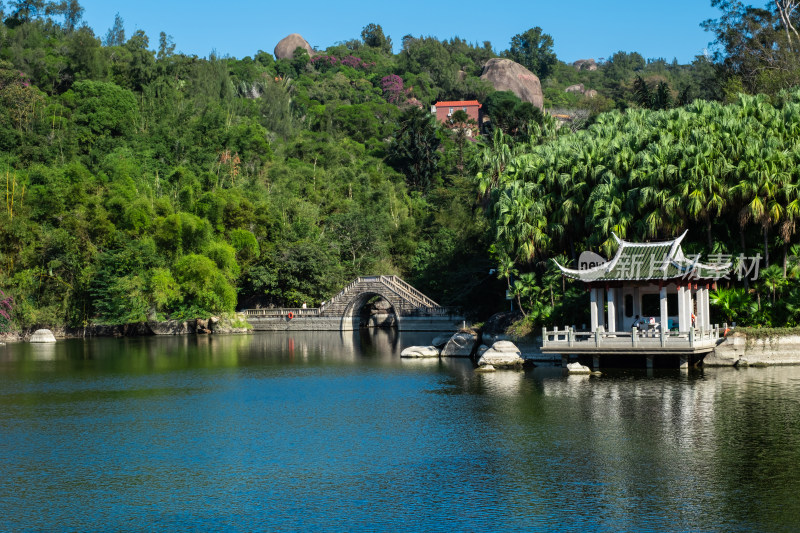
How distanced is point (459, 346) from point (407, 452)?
22012 millimetres

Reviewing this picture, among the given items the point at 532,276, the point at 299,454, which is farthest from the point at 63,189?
the point at 299,454

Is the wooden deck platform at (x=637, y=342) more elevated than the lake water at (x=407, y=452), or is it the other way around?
the wooden deck platform at (x=637, y=342)

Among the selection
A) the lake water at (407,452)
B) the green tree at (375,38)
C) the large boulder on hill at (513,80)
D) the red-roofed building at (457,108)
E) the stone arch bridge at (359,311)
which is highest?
the green tree at (375,38)

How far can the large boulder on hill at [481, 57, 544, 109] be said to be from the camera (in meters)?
141

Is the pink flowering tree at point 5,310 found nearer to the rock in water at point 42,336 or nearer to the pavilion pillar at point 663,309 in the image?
the rock in water at point 42,336

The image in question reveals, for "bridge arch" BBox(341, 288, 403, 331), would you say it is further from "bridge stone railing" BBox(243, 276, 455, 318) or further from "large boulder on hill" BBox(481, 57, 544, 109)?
"large boulder on hill" BBox(481, 57, 544, 109)

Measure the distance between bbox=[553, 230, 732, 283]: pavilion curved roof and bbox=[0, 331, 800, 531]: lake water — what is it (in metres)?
4.04

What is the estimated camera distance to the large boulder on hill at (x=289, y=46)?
160000 millimetres

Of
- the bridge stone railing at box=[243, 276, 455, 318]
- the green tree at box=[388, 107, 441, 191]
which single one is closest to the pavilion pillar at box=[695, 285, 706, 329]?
the bridge stone railing at box=[243, 276, 455, 318]

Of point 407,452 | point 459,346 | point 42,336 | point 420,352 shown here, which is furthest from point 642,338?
point 42,336

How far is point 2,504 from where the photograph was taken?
17547mm

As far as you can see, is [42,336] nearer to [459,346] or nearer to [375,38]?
[459,346]

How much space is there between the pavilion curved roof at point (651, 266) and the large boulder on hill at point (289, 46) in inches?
5213

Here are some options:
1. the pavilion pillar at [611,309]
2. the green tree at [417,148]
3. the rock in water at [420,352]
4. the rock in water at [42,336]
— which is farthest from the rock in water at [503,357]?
the green tree at [417,148]
